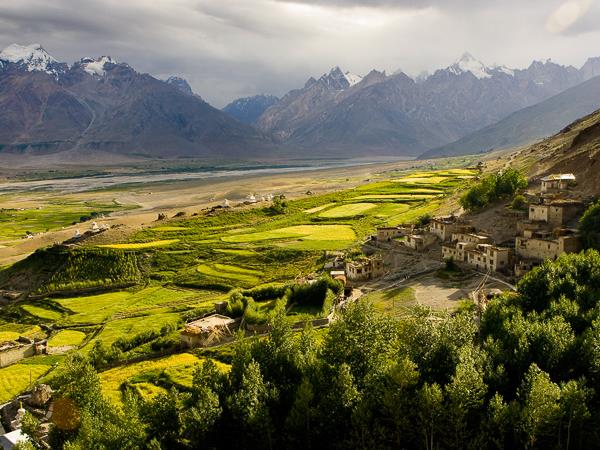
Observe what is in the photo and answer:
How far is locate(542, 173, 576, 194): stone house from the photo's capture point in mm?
75000

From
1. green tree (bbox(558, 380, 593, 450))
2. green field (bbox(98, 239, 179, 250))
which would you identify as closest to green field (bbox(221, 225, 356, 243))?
green field (bbox(98, 239, 179, 250))

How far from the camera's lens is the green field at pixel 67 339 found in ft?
197

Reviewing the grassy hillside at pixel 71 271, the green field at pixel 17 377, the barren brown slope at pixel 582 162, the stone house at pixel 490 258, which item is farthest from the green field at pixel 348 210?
the green field at pixel 17 377

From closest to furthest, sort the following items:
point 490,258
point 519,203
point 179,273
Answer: point 490,258 < point 519,203 < point 179,273

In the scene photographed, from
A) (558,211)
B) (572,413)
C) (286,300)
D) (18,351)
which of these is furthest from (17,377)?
(558,211)

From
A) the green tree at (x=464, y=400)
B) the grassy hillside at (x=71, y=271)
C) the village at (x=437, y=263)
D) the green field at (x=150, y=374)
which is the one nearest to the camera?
the green tree at (x=464, y=400)

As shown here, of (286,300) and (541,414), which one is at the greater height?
(541,414)

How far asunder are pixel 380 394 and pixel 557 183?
56.2 metres

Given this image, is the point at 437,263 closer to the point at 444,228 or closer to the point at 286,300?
the point at 444,228

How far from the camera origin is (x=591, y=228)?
189 ft

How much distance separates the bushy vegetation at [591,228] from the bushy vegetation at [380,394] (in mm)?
19206

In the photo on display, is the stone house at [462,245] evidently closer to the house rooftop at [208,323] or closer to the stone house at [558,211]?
the stone house at [558,211]

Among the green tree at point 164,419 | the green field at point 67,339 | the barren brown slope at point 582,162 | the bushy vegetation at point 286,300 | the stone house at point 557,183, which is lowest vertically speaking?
the green field at point 67,339

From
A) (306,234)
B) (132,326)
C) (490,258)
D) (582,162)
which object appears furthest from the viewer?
(306,234)
